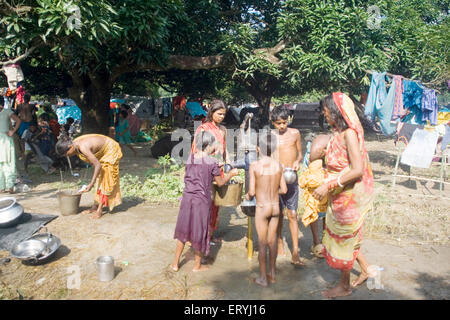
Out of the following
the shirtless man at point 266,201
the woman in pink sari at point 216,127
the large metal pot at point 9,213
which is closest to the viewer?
the shirtless man at point 266,201

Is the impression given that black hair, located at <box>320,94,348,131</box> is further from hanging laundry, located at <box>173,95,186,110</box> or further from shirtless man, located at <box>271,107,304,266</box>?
hanging laundry, located at <box>173,95,186,110</box>

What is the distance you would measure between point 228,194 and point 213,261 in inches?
32.4

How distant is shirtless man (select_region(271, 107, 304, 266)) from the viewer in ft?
13.0

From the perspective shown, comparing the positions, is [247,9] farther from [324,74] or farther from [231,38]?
[324,74]

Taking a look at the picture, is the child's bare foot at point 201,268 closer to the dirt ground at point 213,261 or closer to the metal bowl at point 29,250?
the dirt ground at point 213,261

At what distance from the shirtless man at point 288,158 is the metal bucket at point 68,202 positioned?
3112mm

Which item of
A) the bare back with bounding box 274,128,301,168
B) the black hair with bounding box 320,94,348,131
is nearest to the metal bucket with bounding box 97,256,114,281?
the bare back with bounding box 274,128,301,168

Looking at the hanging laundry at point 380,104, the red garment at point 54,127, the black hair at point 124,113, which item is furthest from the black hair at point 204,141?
the black hair at point 124,113

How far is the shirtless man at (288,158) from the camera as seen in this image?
398 cm

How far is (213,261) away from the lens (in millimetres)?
4047

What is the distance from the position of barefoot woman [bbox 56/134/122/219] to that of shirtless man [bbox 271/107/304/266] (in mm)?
2577

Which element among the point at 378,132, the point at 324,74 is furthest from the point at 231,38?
the point at 378,132

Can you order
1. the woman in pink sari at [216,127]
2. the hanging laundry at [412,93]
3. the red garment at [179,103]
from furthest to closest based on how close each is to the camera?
the red garment at [179,103], the hanging laundry at [412,93], the woman in pink sari at [216,127]

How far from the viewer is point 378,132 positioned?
2170cm
